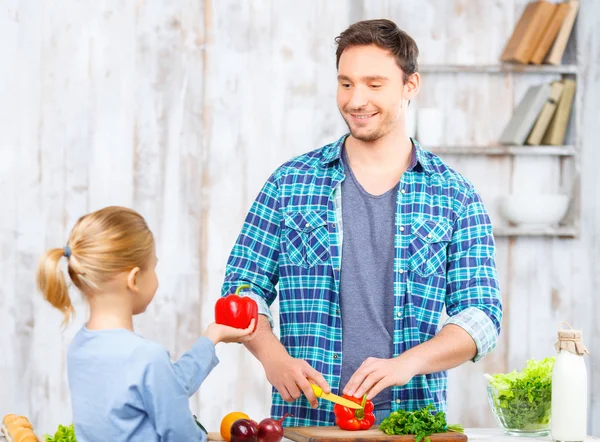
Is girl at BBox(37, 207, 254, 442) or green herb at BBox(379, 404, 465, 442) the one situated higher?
girl at BBox(37, 207, 254, 442)

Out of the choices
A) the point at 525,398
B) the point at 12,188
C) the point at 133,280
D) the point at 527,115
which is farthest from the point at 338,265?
the point at 12,188

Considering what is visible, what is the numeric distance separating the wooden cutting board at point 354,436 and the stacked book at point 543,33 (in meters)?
2.39

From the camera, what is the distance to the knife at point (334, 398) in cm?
202

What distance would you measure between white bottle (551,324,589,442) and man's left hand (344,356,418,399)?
0.35m

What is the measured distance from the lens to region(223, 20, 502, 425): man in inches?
88.1

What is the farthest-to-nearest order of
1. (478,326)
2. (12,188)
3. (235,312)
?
1. (12,188)
2. (478,326)
3. (235,312)

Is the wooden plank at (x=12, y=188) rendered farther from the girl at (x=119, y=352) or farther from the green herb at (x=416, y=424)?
the green herb at (x=416, y=424)

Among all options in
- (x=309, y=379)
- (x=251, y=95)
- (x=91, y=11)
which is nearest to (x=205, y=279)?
(x=251, y=95)

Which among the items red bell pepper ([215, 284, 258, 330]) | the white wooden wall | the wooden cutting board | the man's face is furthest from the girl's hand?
the white wooden wall

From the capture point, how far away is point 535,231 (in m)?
3.98

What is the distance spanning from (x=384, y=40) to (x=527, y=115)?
1.79 meters

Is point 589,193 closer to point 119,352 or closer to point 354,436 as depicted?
point 354,436

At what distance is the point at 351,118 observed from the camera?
2303mm

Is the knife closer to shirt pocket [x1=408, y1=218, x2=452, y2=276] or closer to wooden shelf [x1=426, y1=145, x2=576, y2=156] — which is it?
shirt pocket [x1=408, y1=218, x2=452, y2=276]
